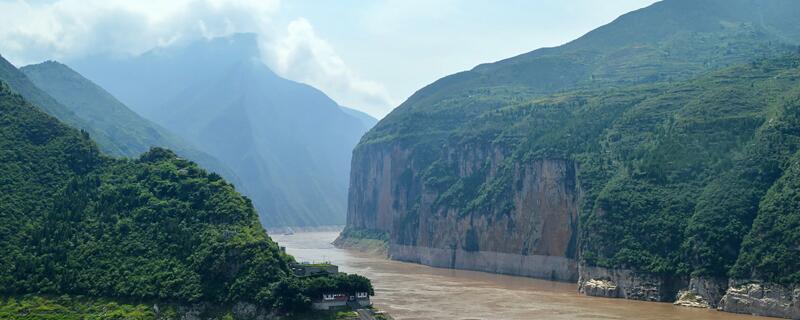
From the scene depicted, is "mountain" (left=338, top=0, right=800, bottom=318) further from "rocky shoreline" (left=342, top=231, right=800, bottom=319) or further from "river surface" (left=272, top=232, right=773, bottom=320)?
"river surface" (left=272, top=232, right=773, bottom=320)

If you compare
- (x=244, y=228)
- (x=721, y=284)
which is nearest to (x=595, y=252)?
(x=721, y=284)

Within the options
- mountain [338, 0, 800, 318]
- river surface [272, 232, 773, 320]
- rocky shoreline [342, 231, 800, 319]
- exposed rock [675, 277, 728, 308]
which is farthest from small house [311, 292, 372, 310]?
exposed rock [675, 277, 728, 308]

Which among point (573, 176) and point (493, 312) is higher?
point (573, 176)

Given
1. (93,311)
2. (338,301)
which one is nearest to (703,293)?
(338,301)

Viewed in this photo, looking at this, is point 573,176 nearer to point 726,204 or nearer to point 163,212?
point 726,204

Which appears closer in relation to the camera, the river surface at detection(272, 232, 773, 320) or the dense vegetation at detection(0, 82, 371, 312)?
the dense vegetation at detection(0, 82, 371, 312)

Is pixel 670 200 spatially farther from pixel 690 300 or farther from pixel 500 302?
pixel 500 302
